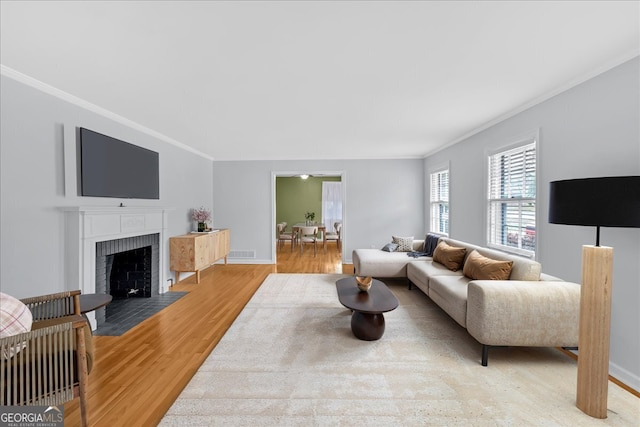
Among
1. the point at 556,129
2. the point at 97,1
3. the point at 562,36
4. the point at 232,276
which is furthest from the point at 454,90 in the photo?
the point at 232,276

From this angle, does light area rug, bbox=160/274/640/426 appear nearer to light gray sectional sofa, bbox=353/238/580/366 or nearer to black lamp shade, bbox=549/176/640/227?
light gray sectional sofa, bbox=353/238/580/366

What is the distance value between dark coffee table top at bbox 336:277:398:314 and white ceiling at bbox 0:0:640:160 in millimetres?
2008

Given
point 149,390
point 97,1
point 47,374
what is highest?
point 97,1

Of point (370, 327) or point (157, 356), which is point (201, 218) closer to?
point (157, 356)

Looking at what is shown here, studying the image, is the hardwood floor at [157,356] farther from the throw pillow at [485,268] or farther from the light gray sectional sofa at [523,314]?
the throw pillow at [485,268]

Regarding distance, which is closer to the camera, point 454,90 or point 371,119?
point 454,90

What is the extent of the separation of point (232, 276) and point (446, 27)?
464 centimetres

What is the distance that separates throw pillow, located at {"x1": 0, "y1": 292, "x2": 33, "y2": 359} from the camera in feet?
4.54

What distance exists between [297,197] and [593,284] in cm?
808

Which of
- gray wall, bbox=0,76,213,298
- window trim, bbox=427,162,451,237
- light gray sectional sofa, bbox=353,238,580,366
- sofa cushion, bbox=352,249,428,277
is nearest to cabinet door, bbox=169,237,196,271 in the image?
gray wall, bbox=0,76,213,298

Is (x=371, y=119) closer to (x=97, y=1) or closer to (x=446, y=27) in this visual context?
(x=446, y=27)

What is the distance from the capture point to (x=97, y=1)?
4.63 ft

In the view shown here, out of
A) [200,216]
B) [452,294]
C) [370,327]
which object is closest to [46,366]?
[370,327]

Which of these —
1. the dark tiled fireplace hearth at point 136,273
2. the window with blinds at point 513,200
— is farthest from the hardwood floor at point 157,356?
the window with blinds at point 513,200
